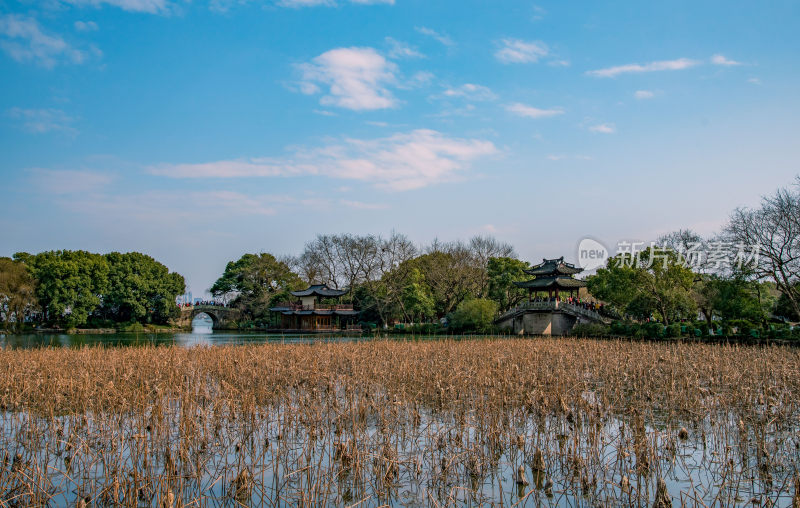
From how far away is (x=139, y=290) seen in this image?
49438 millimetres

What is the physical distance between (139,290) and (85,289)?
4.99 m

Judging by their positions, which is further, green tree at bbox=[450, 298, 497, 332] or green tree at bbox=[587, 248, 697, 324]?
green tree at bbox=[450, 298, 497, 332]

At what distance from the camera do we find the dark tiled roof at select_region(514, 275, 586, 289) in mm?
39938

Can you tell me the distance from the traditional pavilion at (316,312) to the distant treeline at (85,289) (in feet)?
36.0

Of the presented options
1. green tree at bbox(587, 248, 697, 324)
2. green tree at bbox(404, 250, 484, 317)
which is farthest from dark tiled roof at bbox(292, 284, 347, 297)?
green tree at bbox(587, 248, 697, 324)

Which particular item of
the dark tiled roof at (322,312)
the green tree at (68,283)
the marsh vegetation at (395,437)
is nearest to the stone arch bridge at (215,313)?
the dark tiled roof at (322,312)

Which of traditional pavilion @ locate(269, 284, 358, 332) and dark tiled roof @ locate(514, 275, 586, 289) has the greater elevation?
dark tiled roof @ locate(514, 275, 586, 289)

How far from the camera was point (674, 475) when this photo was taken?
6051 mm

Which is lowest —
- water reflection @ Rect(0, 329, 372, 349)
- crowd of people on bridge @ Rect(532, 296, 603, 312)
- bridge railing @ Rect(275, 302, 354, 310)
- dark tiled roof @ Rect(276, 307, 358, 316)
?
water reflection @ Rect(0, 329, 372, 349)

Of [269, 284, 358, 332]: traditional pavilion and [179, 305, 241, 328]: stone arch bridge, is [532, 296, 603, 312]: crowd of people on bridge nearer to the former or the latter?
[269, 284, 358, 332]: traditional pavilion

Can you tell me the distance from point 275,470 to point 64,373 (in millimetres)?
7566

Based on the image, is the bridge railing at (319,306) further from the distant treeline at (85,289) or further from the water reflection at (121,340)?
the water reflection at (121,340)

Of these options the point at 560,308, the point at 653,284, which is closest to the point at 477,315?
the point at 560,308

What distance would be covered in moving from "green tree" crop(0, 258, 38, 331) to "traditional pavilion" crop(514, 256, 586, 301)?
37030 millimetres
